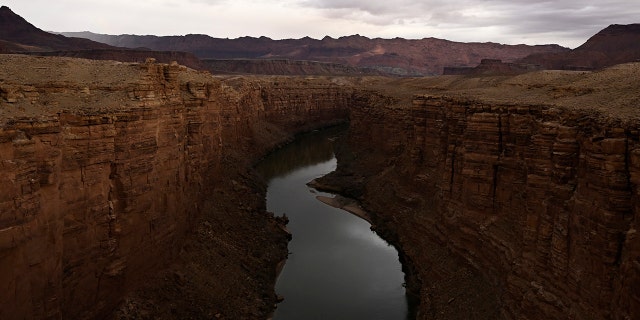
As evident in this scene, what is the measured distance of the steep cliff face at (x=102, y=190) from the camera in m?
13.1

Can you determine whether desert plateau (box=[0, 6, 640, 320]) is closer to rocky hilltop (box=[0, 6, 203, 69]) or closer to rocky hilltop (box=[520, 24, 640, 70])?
rocky hilltop (box=[520, 24, 640, 70])

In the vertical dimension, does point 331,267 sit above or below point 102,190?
below

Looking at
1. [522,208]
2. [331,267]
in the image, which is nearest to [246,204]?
[331,267]

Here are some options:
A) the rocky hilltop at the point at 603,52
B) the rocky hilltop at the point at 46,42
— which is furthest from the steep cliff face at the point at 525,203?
the rocky hilltop at the point at 46,42

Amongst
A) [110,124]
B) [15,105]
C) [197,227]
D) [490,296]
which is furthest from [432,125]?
[15,105]

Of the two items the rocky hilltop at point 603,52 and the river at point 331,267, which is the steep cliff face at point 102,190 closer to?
the river at point 331,267

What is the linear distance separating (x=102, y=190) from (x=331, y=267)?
1524 cm

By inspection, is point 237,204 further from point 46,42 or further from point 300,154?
point 46,42

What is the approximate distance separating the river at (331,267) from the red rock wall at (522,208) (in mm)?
1830

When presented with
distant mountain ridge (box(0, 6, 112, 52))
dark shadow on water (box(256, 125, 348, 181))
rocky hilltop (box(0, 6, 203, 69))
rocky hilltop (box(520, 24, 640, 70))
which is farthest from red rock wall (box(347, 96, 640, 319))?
distant mountain ridge (box(0, 6, 112, 52))

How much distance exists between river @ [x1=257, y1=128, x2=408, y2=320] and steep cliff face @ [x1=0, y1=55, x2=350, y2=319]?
1527 mm

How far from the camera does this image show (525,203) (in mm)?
17875

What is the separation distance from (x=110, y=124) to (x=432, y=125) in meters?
19.0

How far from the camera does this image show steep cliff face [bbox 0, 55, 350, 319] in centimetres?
1314
